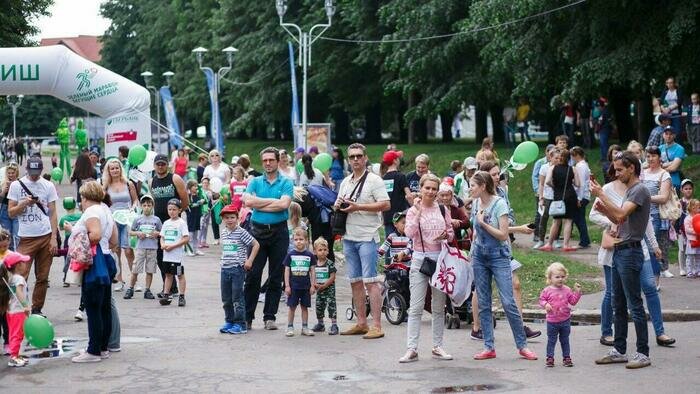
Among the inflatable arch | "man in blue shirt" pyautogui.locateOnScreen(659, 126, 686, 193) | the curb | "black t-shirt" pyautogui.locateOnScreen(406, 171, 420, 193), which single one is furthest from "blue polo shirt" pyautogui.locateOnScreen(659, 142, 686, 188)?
the inflatable arch

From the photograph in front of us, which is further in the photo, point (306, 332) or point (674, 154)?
point (674, 154)

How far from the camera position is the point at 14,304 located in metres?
11.7

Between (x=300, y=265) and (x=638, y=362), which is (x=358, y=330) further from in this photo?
(x=638, y=362)

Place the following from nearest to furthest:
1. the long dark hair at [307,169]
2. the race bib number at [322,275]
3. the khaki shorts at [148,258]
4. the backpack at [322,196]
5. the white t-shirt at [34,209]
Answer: the race bib number at [322,275], the white t-shirt at [34,209], the backpack at [322,196], the khaki shorts at [148,258], the long dark hair at [307,169]

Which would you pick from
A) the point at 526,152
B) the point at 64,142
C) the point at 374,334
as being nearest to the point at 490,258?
the point at 374,334

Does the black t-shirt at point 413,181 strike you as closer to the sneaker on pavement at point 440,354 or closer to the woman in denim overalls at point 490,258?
the woman in denim overalls at point 490,258

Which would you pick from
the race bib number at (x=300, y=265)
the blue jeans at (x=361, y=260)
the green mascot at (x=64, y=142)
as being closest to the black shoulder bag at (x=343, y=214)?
the blue jeans at (x=361, y=260)

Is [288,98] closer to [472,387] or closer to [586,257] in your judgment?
[586,257]

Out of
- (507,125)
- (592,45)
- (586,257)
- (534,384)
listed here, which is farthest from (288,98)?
(534,384)

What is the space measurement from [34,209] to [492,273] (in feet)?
17.9

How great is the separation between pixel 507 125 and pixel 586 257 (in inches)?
1024

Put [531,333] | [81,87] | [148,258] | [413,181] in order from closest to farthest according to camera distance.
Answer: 1. [531,333]
2. [148,258]
3. [413,181]
4. [81,87]

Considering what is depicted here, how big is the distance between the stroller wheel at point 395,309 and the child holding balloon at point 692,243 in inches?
194

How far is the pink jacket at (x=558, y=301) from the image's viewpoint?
11094 millimetres
